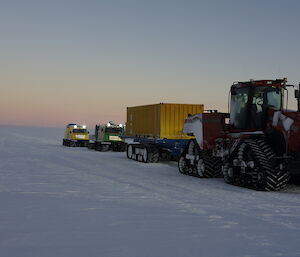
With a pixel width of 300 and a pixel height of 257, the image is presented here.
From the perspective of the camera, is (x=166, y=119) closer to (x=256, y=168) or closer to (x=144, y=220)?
(x=256, y=168)

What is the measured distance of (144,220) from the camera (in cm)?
698

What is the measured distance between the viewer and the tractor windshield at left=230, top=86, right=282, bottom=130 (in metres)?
11.9

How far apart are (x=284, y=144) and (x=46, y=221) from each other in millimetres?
6847

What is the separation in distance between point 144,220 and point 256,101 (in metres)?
6.55

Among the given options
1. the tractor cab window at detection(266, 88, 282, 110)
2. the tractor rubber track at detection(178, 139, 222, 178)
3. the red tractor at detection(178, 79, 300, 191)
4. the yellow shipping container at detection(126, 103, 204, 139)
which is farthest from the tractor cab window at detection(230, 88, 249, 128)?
the yellow shipping container at detection(126, 103, 204, 139)

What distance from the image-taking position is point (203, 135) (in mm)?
14062

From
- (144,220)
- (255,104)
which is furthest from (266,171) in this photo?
(144,220)

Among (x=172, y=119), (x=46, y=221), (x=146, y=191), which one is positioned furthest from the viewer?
(x=172, y=119)

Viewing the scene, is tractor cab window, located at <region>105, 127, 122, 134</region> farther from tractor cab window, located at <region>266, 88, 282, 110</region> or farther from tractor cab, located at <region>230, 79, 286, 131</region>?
tractor cab window, located at <region>266, 88, 282, 110</region>

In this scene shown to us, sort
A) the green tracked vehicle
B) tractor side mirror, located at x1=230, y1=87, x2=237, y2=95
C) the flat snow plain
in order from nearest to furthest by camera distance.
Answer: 1. the flat snow plain
2. tractor side mirror, located at x1=230, y1=87, x2=237, y2=95
3. the green tracked vehicle

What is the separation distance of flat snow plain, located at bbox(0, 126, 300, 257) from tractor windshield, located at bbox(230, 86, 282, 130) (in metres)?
2.11

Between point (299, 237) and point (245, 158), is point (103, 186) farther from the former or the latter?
point (299, 237)

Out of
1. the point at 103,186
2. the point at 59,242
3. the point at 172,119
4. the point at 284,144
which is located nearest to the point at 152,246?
the point at 59,242

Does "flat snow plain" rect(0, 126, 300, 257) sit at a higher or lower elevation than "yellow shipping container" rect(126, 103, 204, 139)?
lower
